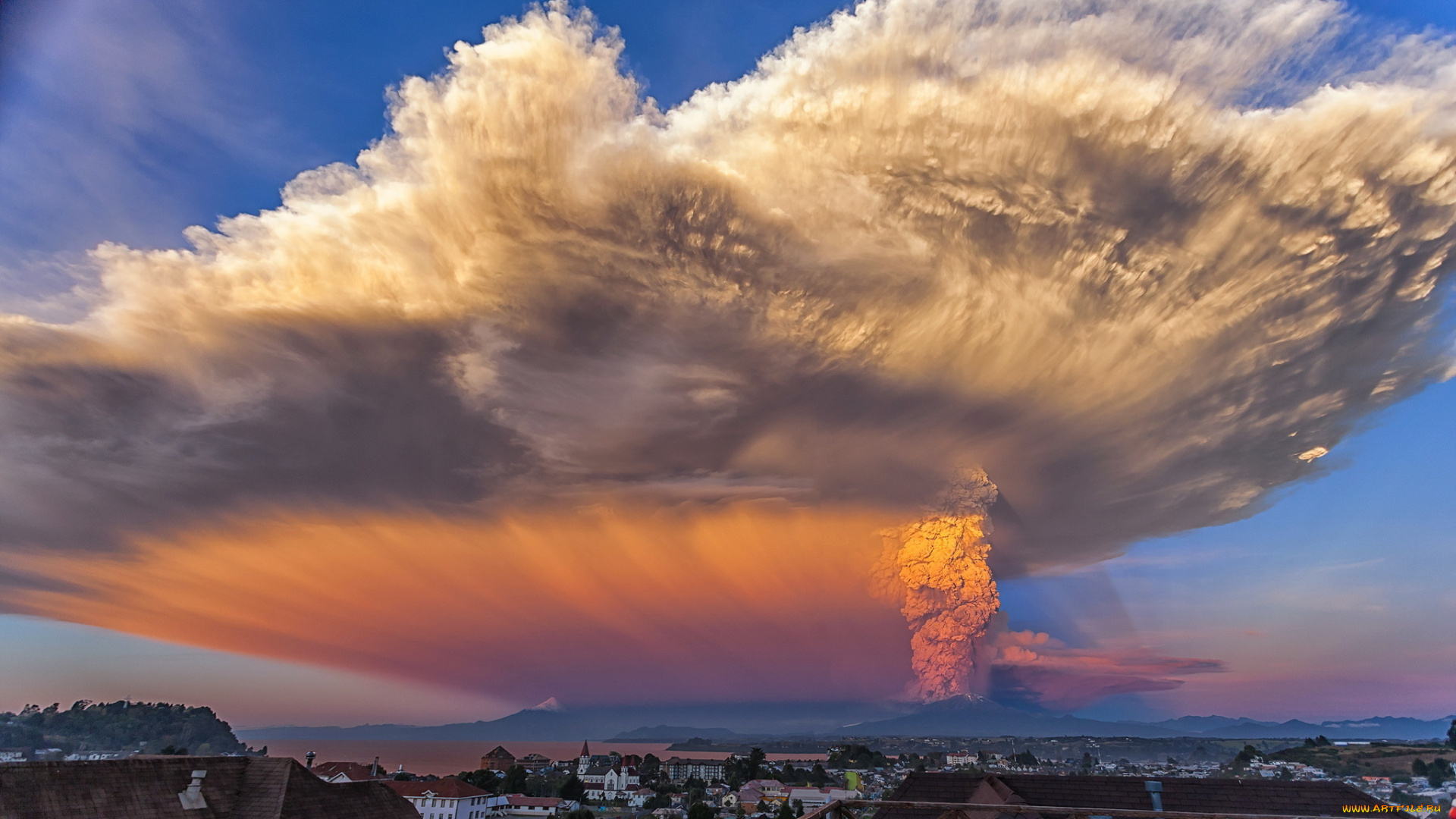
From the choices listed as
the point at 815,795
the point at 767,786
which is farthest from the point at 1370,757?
the point at 767,786

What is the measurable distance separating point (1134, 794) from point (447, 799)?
51.2 meters

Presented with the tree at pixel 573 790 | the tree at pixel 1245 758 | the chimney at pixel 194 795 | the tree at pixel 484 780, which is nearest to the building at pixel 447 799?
the tree at pixel 484 780

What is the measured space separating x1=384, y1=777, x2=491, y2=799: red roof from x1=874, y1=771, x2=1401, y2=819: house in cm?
4400

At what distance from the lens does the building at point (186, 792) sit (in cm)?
1566

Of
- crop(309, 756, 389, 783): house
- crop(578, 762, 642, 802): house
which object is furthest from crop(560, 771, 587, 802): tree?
crop(309, 756, 389, 783): house

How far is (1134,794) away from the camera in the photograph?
23.1m

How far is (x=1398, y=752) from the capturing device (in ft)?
175

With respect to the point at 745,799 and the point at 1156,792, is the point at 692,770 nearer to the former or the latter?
the point at 745,799

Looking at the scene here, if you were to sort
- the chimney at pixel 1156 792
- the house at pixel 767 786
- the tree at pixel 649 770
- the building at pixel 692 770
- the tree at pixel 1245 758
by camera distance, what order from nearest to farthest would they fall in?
the chimney at pixel 1156 792
the tree at pixel 1245 758
the house at pixel 767 786
the tree at pixel 649 770
the building at pixel 692 770

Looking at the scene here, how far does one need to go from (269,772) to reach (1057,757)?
373 feet

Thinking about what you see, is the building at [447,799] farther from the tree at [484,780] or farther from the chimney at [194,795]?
the chimney at [194,795]

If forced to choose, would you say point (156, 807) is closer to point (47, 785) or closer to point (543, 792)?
point (47, 785)

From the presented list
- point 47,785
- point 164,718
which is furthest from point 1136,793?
point 164,718

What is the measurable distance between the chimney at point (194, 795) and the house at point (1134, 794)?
18.5m
